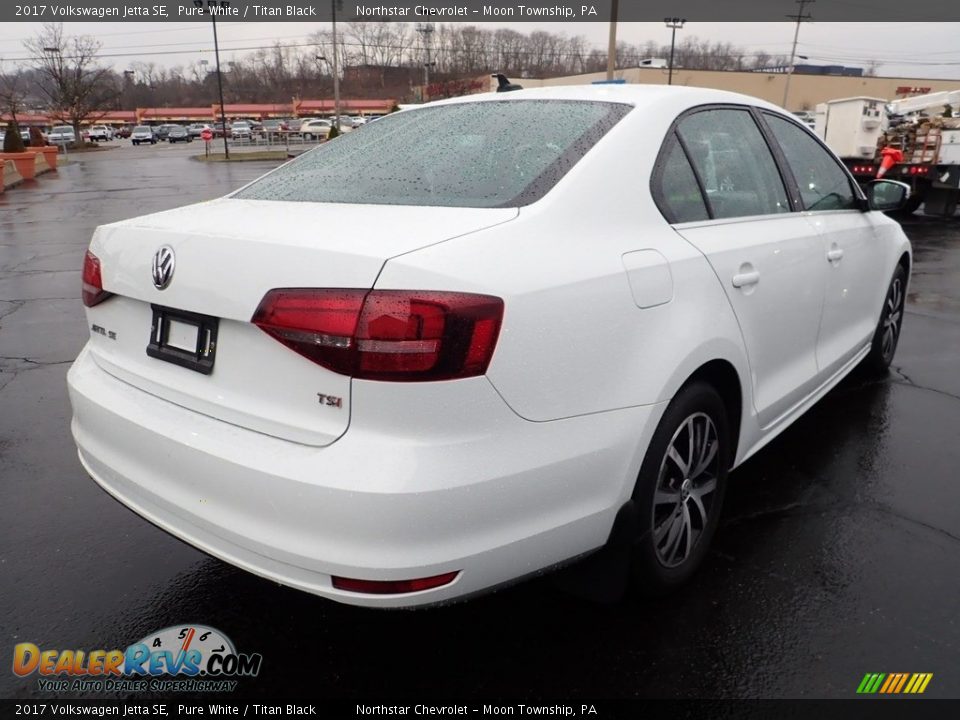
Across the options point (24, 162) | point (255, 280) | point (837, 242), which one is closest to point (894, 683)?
point (837, 242)

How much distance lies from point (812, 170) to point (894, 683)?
2391 mm

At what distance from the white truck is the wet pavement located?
12333 millimetres

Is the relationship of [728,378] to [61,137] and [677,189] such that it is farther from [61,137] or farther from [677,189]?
[61,137]

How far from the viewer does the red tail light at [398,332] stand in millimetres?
1785

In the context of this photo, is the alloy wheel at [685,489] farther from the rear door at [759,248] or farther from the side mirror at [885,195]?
the side mirror at [885,195]

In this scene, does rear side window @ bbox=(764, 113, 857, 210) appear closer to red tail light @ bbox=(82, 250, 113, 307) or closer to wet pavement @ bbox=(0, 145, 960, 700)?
wet pavement @ bbox=(0, 145, 960, 700)

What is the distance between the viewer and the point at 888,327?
4.86 metres

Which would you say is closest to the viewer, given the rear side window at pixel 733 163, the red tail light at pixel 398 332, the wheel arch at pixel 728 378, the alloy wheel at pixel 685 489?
the red tail light at pixel 398 332

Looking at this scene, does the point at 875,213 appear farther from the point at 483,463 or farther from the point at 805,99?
the point at 805,99

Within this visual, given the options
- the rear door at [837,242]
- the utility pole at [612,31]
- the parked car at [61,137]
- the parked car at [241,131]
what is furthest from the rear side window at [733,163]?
the parked car at [61,137]

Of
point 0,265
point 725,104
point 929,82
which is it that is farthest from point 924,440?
point 929,82

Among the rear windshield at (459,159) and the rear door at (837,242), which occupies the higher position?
the rear windshield at (459,159)

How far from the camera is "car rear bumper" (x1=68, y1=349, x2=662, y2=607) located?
180cm

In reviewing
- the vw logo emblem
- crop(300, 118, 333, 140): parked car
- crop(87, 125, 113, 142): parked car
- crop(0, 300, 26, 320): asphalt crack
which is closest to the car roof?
the vw logo emblem
